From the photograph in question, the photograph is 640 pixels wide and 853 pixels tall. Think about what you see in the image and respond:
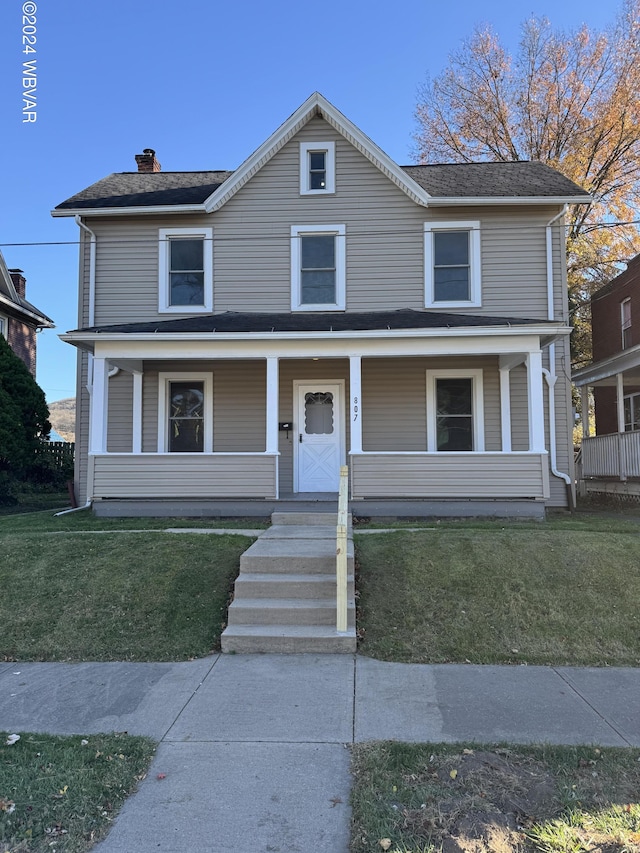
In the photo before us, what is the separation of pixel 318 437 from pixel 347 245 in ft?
13.0

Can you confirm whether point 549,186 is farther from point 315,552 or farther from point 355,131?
point 315,552

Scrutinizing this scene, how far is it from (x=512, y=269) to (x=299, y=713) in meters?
10.1

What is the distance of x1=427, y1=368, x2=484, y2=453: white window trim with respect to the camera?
11586mm

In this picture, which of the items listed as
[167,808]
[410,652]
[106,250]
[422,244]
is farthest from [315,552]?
[106,250]

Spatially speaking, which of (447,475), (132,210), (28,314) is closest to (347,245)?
(132,210)

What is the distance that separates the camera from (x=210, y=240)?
12.0 meters

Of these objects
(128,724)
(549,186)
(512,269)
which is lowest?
(128,724)

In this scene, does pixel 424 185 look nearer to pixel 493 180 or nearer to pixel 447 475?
pixel 493 180

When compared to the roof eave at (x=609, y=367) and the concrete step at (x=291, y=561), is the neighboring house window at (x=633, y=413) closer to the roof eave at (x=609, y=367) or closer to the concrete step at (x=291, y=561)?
the roof eave at (x=609, y=367)

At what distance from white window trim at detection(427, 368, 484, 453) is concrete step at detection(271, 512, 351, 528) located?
141 inches

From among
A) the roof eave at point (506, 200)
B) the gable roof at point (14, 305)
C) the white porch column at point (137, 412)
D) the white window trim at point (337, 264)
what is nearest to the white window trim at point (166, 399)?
the white porch column at point (137, 412)

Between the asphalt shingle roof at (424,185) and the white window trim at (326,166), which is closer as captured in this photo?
the asphalt shingle roof at (424,185)

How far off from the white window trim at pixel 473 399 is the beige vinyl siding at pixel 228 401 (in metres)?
3.34

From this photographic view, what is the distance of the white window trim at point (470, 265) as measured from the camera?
11719 mm
